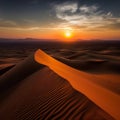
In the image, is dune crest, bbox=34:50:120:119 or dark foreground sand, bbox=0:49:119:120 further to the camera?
dune crest, bbox=34:50:120:119

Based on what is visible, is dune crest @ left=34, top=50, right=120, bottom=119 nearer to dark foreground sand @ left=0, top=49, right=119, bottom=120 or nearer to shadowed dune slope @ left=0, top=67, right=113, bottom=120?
dark foreground sand @ left=0, top=49, right=119, bottom=120

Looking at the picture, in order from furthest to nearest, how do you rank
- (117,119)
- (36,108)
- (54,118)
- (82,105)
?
(36,108) < (82,105) < (54,118) < (117,119)

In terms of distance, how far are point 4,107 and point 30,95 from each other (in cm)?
85

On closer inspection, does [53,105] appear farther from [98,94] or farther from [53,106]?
[98,94]

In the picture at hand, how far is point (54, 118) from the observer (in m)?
3.56

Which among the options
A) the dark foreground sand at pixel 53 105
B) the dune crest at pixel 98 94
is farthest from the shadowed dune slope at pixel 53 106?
the dune crest at pixel 98 94

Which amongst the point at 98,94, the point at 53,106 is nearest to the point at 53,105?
the point at 53,106

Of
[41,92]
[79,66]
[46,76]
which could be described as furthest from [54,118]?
[79,66]

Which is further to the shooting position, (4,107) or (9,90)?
(9,90)

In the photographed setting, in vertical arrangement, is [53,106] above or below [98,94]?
above

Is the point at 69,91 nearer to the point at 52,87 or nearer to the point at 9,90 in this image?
the point at 52,87

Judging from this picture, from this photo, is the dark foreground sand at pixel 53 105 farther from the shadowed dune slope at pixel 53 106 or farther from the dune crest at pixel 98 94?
the dune crest at pixel 98 94

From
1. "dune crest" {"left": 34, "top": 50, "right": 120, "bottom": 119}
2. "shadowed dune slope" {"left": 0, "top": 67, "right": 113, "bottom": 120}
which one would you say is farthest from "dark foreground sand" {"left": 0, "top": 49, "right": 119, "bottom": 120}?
"dune crest" {"left": 34, "top": 50, "right": 120, "bottom": 119}

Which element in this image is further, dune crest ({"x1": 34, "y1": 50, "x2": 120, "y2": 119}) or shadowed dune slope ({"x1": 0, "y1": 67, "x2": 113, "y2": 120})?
dune crest ({"x1": 34, "y1": 50, "x2": 120, "y2": 119})
